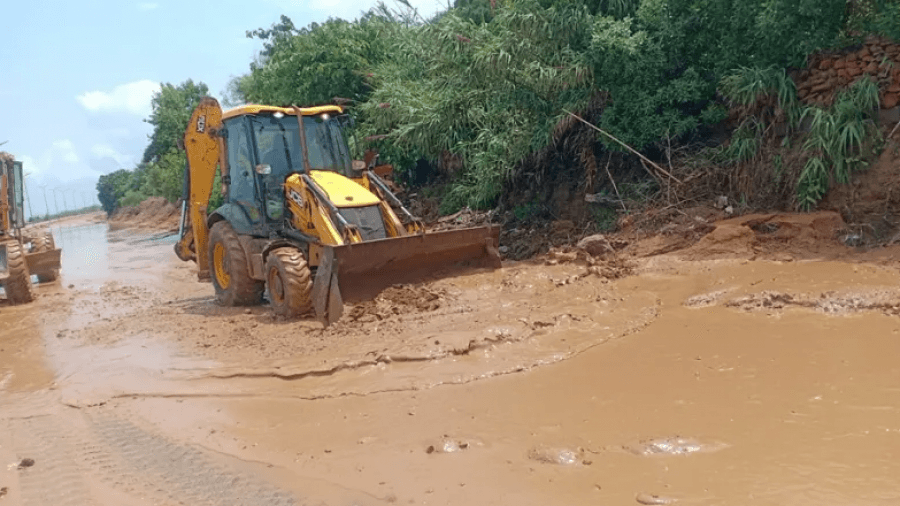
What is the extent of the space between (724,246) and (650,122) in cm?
280

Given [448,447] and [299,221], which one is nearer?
[448,447]

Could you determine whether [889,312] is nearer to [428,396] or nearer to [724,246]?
[724,246]

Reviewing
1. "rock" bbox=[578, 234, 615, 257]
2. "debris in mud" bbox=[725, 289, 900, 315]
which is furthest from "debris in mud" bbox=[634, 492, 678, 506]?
"rock" bbox=[578, 234, 615, 257]

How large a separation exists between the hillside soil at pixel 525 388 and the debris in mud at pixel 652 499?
0.01 meters

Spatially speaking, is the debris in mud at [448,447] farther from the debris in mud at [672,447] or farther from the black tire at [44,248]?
the black tire at [44,248]

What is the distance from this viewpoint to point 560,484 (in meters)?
3.77

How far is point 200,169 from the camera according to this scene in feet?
36.2

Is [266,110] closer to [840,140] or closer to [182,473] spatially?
[182,473]

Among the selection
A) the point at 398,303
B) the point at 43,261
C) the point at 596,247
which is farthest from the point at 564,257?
the point at 43,261

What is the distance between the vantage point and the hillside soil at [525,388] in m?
3.91

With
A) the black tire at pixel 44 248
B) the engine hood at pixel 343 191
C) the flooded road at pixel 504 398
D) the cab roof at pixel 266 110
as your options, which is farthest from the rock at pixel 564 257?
the black tire at pixel 44 248

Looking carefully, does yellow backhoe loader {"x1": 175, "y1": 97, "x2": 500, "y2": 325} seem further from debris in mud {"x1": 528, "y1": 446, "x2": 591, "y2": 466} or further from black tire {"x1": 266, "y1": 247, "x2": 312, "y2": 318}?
debris in mud {"x1": 528, "y1": 446, "x2": 591, "y2": 466}

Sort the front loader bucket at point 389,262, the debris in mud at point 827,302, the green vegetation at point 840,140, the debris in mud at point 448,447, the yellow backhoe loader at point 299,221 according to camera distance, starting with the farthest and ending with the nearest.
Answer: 1. the green vegetation at point 840,140
2. the yellow backhoe loader at point 299,221
3. the front loader bucket at point 389,262
4. the debris in mud at point 827,302
5. the debris in mud at point 448,447

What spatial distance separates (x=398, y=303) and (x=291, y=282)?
1.28m
